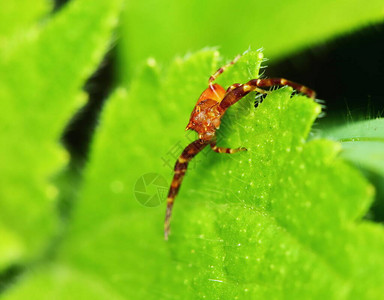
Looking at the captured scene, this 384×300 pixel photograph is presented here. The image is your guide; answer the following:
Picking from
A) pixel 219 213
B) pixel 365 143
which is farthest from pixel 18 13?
pixel 365 143

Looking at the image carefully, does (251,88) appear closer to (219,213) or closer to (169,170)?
(219,213)

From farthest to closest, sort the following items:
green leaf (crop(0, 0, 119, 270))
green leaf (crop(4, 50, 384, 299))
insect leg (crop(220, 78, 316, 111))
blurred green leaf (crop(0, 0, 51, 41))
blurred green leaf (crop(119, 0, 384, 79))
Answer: blurred green leaf (crop(0, 0, 51, 41))
blurred green leaf (crop(119, 0, 384, 79))
green leaf (crop(0, 0, 119, 270))
insect leg (crop(220, 78, 316, 111))
green leaf (crop(4, 50, 384, 299))

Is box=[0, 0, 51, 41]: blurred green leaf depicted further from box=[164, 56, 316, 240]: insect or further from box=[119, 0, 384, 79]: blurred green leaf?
box=[164, 56, 316, 240]: insect

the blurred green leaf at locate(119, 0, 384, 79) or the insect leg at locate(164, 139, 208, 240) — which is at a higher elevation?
the blurred green leaf at locate(119, 0, 384, 79)

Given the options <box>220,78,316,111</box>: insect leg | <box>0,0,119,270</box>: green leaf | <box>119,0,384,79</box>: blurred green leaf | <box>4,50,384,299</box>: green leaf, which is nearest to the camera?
<box>4,50,384,299</box>: green leaf

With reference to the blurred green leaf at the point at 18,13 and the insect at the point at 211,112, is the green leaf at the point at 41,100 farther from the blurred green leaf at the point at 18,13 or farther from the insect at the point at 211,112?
the insect at the point at 211,112

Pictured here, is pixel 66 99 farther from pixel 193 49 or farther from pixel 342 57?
pixel 342 57

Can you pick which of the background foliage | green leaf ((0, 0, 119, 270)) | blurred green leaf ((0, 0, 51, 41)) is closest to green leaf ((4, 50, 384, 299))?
the background foliage
